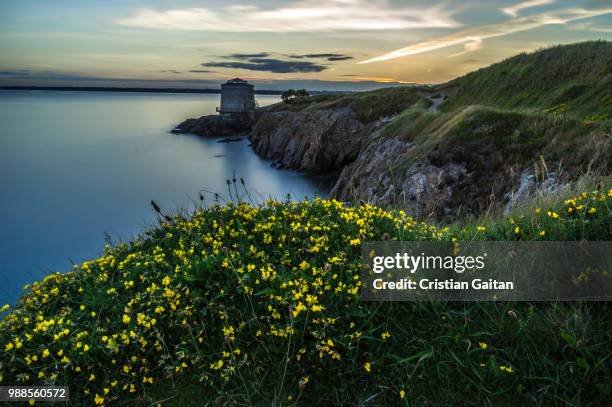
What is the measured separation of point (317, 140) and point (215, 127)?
2002 inches

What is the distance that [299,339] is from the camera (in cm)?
434

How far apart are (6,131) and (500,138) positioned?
11646 cm

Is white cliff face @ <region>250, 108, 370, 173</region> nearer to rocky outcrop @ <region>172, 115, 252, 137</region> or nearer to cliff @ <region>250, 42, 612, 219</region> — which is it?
cliff @ <region>250, 42, 612, 219</region>

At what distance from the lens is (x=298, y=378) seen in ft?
13.7

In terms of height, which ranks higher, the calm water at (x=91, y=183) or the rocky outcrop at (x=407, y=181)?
the rocky outcrop at (x=407, y=181)

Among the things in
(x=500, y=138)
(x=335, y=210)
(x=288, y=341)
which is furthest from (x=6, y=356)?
(x=500, y=138)

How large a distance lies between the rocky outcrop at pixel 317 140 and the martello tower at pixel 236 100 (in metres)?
44.4

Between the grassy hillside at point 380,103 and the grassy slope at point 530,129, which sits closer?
the grassy slope at point 530,129

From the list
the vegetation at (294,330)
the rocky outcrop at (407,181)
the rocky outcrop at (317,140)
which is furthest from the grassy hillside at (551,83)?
the vegetation at (294,330)

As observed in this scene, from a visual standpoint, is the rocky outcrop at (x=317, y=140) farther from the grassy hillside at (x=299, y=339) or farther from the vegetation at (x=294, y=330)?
the grassy hillside at (x=299, y=339)

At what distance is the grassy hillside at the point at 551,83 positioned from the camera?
28.8m

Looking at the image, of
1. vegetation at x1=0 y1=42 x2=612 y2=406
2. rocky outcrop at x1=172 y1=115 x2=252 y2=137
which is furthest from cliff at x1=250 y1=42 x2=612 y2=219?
rocky outcrop at x1=172 y1=115 x2=252 y2=137

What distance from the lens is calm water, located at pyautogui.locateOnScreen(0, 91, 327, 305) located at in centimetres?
3403

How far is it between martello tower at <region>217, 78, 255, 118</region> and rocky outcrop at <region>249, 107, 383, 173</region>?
44.4m
